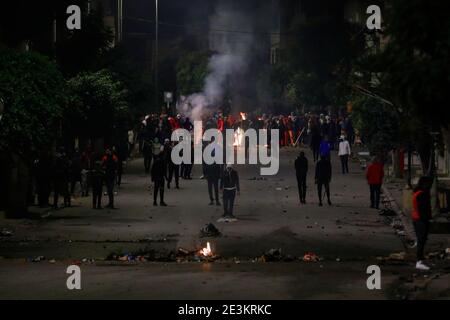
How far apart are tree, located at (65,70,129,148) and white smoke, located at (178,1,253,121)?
56.0 m

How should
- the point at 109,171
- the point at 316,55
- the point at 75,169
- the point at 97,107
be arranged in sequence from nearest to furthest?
the point at 109,171 → the point at 75,169 → the point at 97,107 → the point at 316,55

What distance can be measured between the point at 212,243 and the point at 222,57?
8779 centimetres

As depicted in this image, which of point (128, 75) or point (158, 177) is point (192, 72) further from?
point (158, 177)

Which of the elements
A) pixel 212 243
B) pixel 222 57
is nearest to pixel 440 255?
pixel 212 243

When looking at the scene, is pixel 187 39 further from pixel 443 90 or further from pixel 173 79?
pixel 443 90

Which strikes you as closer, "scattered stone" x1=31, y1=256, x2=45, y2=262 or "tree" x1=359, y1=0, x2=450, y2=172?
"tree" x1=359, y1=0, x2=450, y2=172

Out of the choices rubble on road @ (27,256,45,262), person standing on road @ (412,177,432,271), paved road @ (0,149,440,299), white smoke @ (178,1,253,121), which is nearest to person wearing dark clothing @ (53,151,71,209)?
paved road @ (0,149,440,299)

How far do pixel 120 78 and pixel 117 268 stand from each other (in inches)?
1202

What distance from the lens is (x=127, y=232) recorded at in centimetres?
2817

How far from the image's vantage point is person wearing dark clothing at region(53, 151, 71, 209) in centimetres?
3438

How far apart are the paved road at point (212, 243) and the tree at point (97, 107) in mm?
3437

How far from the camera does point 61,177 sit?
34.8 metres

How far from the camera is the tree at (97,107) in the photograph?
4295 centimetres

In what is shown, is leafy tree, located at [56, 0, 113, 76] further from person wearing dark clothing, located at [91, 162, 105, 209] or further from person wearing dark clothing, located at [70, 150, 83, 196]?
person wearing dark clothing, located at [91, 162, 105, 209]
